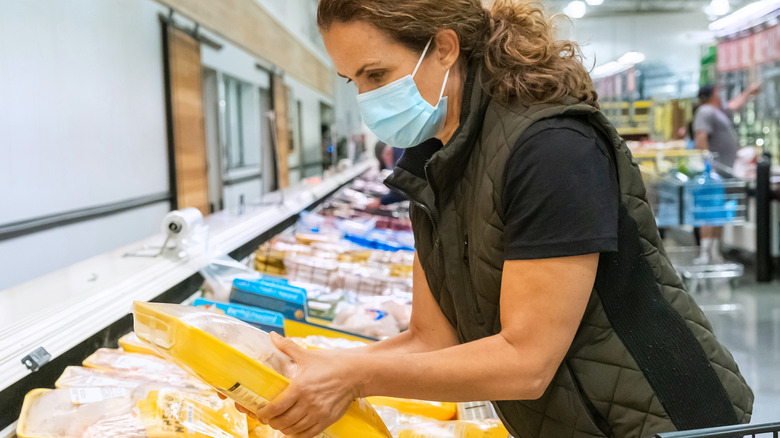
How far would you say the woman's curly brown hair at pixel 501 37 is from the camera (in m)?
1.01

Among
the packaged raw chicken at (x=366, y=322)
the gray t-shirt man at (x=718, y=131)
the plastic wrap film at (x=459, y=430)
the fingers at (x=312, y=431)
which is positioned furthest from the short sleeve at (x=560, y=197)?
the gray t-shirt man at (x=718, y=131)

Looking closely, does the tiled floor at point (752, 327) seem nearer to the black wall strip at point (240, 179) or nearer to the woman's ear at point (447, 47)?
the woman's ear at point (447, 47)

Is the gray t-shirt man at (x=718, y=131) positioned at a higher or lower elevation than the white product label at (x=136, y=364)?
higher

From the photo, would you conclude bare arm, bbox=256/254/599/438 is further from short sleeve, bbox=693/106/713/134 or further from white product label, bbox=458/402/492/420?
short sleeve, bbox=693/106/713/134

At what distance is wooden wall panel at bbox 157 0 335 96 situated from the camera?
22.9 feet

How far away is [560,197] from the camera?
889 mm

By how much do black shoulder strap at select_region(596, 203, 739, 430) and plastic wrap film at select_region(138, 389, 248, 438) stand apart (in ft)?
2.52

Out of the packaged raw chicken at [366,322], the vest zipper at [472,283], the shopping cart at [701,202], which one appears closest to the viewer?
the vest zipper at [472,283]

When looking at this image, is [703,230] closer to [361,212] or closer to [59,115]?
[361,212]

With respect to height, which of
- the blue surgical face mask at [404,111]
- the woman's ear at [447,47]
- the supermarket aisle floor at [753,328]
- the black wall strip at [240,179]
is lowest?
the supermarket aisle floor at [753,328]

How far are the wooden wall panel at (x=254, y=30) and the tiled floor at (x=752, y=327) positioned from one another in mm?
5787

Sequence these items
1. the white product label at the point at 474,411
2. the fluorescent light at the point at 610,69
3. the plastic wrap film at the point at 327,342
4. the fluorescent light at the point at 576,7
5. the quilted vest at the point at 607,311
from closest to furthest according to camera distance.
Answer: the quilted vest at the point at 607,311, the white product label at the point at 474,411, the plastic wrap film at the point at 327,342, the fluorescent light at the point at 610,69, the fluorescent light at the point at 576,7

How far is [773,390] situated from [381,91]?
11.6ft

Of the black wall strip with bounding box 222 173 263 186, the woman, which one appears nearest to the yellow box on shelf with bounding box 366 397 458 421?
the woman
